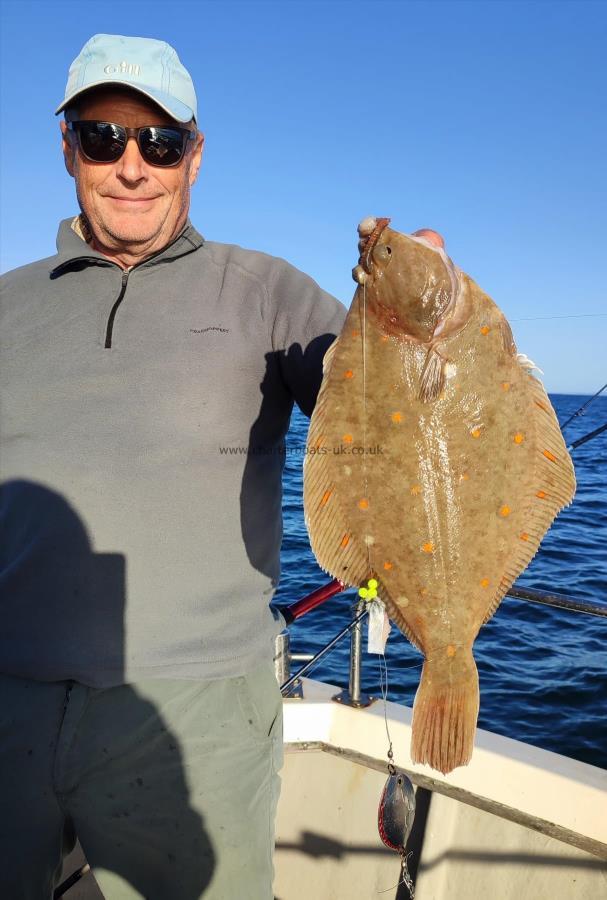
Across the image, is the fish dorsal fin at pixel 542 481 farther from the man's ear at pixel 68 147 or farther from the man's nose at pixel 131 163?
the man's ear at pixel 68 147

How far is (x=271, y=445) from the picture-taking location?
236 centimetres

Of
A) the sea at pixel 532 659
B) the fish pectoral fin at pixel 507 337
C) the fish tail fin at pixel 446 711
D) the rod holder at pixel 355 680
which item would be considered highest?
the fish pectoral fin at pixel 507 337

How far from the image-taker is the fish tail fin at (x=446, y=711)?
201cm

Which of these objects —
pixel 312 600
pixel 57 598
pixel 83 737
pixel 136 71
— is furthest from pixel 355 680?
pixel 136 71

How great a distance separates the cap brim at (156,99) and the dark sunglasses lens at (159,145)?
0.06 metres

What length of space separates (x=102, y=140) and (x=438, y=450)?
1603 millimetres

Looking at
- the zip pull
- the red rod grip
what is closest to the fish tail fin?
the red rod grip

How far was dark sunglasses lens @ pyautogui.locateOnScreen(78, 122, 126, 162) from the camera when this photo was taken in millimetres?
2412

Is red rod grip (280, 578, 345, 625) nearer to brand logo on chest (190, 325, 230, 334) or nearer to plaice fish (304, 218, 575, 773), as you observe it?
plaice fish (304, 218, 575, 773)

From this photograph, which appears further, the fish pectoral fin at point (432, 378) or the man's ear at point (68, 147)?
the man's ear at point (68, 147)

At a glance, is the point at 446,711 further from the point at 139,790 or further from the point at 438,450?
the point at 139,790

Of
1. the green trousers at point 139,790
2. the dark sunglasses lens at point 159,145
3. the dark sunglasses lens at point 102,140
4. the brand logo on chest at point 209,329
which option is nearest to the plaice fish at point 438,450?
the brand logo on chest at point 209,329

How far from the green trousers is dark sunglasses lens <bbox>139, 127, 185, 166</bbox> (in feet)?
5.85

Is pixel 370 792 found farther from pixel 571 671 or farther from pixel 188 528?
pixel 571 671
